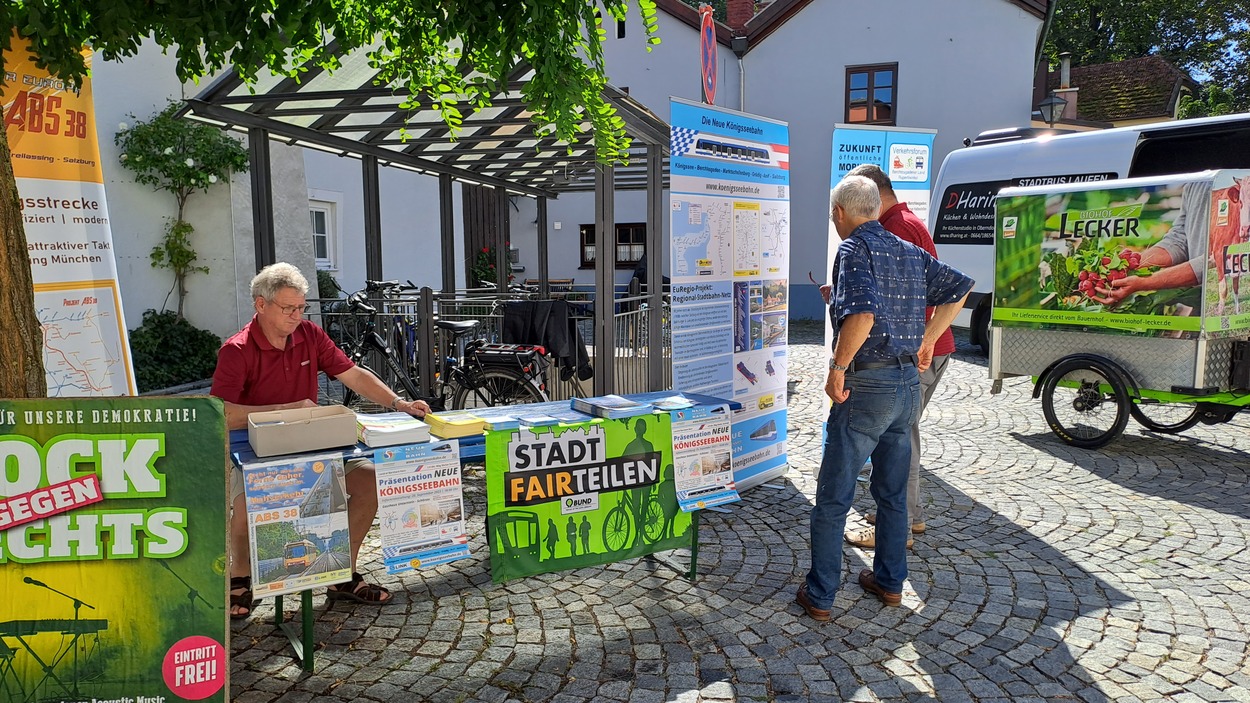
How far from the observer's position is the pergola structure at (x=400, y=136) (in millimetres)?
6086

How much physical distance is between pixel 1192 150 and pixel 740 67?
39.2ft

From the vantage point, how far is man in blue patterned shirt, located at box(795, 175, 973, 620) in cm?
371

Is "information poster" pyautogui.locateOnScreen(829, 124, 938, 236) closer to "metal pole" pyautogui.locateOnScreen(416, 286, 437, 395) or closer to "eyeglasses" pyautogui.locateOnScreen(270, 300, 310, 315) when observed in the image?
"metal pole" pyautogui.locateOnScreen(416, 286, 437, 395)

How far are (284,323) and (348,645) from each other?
149cm

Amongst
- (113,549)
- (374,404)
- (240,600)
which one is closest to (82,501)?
(113,549)

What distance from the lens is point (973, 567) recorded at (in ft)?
15.1

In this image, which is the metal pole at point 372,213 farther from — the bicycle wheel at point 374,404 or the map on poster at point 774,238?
the map on poster at point 774,238

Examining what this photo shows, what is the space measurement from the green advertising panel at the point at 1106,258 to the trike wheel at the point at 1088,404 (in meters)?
0.37

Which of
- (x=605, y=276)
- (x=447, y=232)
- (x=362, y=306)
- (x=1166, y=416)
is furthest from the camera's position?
(x=447, y=232)

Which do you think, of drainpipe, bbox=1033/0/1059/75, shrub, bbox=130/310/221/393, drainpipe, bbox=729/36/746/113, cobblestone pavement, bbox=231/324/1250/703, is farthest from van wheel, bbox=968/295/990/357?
shrub, bbox=130/310/221/393

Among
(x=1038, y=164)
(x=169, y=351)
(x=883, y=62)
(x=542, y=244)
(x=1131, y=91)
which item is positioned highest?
(x=1131, y=91)

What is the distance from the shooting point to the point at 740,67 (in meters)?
20.3

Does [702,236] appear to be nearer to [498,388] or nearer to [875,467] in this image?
[875,467]

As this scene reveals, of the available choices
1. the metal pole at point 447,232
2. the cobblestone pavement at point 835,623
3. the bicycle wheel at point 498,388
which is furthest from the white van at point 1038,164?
the metal pole at point 447,232
